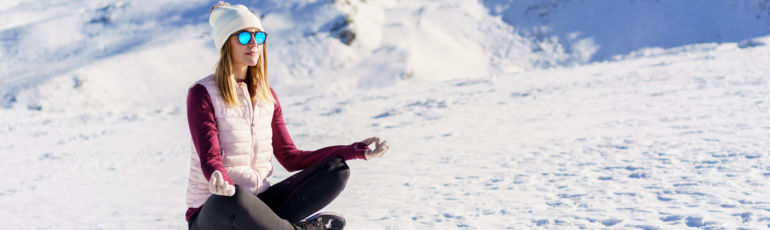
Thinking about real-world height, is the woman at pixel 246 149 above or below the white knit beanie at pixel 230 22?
below

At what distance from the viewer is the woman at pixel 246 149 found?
6.93 ft

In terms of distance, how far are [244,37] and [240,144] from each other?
0.42m

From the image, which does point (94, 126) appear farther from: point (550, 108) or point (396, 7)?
point (396, 7)

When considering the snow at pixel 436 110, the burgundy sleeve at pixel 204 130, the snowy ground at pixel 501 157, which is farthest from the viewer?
the snow at pixel 436 110

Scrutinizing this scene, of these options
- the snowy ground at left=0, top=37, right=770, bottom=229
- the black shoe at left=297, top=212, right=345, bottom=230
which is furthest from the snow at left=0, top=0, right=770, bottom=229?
the black shoe at left=297, top=212, right=345, bottom=230

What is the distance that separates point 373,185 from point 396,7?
53.8 feet

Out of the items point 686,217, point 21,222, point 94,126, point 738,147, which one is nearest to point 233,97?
point 686,217

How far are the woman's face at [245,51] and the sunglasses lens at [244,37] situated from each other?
0.02 metres

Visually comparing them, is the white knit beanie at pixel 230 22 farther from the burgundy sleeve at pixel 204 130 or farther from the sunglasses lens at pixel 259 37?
the burgundy sleeve at pixel 204 130

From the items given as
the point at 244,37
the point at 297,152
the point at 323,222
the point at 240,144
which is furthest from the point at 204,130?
the point at 323,222

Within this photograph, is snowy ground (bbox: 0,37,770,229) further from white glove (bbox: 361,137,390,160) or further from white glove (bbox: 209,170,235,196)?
white glove (bbox: 209,170,235,196)

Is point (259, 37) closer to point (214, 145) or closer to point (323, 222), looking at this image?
point (214, 145)

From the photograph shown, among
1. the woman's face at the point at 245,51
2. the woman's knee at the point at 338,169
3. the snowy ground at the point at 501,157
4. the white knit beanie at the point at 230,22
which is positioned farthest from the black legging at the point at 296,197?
the snowy ground at the point at 501,157

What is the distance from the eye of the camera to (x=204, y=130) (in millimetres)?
2125
